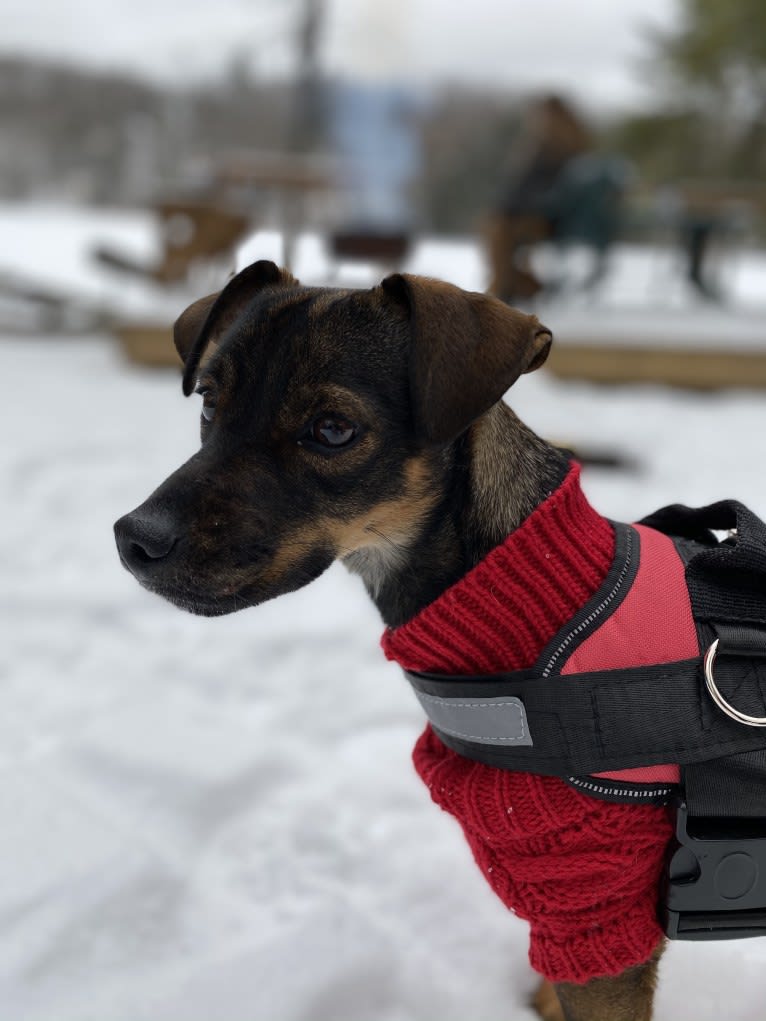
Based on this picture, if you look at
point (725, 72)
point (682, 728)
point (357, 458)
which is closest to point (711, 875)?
point (682, 728)

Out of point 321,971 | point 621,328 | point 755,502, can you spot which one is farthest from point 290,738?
point 621,328

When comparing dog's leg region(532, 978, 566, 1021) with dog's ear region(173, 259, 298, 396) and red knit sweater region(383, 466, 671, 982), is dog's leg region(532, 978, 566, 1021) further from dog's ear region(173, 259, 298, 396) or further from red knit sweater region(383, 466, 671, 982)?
dog's ear region(173, 259, 298, 396)

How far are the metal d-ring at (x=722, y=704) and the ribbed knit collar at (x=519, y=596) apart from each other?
204 mm

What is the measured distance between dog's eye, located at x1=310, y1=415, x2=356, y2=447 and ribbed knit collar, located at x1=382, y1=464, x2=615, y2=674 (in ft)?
0.96

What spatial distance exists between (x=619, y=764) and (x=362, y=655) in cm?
200

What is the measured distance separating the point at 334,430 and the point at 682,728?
71 centimetres

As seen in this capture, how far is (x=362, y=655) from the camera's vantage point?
3332mm

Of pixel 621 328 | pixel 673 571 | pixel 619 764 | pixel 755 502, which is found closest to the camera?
pixel 619 764

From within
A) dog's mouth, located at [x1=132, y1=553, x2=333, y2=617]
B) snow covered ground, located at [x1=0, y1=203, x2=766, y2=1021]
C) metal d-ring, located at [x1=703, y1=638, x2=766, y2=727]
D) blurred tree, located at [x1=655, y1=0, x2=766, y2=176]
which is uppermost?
blurred tree, located at [x1=655, y1=0, x2=766, y2=176]

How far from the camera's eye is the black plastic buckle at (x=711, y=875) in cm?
144

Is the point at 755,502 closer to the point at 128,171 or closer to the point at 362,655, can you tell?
the point at 362,655

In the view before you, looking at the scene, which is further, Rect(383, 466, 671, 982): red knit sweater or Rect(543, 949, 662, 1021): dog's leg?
Rect(543, 949, 662, 1021): dog's leg

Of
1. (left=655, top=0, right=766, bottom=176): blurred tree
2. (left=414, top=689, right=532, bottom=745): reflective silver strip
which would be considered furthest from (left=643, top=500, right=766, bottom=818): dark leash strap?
(left=655, top=0, right=766, bottom=176): blurred tree

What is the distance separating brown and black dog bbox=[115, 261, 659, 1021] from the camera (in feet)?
4.61
